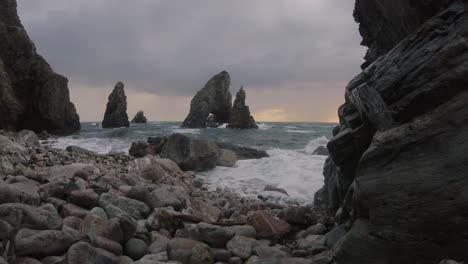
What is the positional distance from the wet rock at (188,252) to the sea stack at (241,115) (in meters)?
56.9

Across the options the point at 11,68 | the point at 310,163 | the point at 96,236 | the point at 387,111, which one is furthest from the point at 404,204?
the point at 11,68

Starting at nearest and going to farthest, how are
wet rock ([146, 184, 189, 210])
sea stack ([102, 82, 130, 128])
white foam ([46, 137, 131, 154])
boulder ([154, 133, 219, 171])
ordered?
wet rock ([146, 184, 189, 210]) → boulder ([154, 133, 219, 171]) → white foam ([46, 137, 131, 154]) → sea stack ([102, 82, 130, 128])

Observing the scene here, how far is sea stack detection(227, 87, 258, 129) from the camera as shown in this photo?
62844 mm

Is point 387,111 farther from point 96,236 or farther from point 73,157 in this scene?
point 73,157

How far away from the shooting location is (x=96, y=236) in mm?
5188

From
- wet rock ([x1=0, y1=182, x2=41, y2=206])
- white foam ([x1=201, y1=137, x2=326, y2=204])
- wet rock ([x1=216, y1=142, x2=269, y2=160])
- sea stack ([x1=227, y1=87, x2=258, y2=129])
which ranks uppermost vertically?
sea stack ([x1=227, y1=87, x2=258, y2=129])

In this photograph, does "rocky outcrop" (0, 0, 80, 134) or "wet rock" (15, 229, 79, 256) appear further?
"rocky outcrop" (0, 0, 80, 134)

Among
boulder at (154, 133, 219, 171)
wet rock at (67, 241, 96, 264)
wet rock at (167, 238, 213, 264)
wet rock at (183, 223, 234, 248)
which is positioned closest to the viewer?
wet rock at (67, 241, 96, 264)

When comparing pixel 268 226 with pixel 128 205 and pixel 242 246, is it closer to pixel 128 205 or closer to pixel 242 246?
pixel 242 246

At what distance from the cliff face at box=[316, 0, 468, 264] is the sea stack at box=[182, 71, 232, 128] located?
57.9m

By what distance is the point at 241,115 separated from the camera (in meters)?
63.1

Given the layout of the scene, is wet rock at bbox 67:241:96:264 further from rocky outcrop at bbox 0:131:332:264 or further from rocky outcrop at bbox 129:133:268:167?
rocky outcrop at bbox 129:133:268:167

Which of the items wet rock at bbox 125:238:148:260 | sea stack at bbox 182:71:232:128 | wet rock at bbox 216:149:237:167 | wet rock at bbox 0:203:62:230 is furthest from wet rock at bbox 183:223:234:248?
sea stack at bbox 182:71:232:128

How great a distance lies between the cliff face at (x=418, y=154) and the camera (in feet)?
13.4
